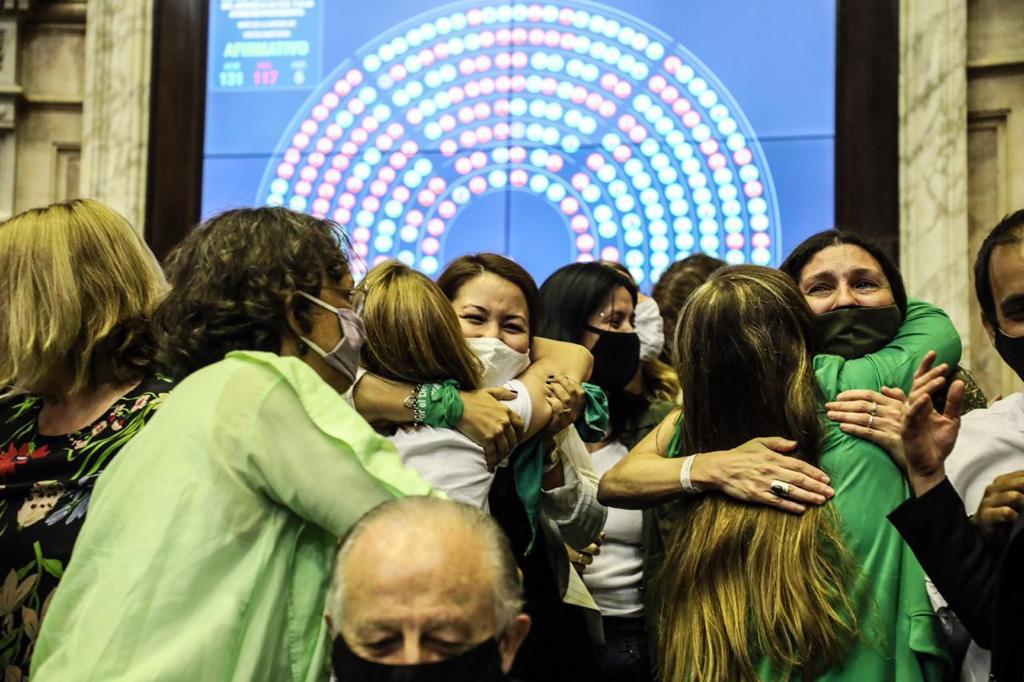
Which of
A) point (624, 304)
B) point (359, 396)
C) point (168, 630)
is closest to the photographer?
point (168, 630)

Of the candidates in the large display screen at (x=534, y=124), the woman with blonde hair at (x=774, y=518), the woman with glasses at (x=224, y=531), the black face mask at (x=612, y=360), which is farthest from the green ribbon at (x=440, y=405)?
the large display screen at (x=534, y=124)

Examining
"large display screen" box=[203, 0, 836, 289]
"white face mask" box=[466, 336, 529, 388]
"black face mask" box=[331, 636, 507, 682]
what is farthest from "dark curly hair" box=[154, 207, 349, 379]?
"large display screen" box=[203, 0, 836, 289]

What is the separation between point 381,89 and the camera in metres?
4.58

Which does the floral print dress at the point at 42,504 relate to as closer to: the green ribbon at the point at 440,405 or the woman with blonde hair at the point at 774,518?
the green ribbon at the point at 440,405

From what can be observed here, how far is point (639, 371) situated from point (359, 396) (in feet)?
3.37

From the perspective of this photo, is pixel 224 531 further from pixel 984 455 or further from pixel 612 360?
pixel 612 360

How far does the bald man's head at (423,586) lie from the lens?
1403 mm

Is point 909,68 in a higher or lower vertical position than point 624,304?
higher

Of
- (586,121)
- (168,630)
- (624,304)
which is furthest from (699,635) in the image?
(586,121)

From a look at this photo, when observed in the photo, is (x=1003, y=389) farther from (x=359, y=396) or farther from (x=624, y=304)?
(x=359, y=396)

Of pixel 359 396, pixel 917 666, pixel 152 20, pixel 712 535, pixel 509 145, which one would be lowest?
pixel 917 666

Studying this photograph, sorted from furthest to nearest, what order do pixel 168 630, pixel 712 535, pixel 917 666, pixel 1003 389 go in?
pixel 1003 389 → pixel 712 535 → pixel 917 666 → pixel 168 630

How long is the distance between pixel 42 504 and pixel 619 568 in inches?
50.9

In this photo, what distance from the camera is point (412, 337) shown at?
220 cm
